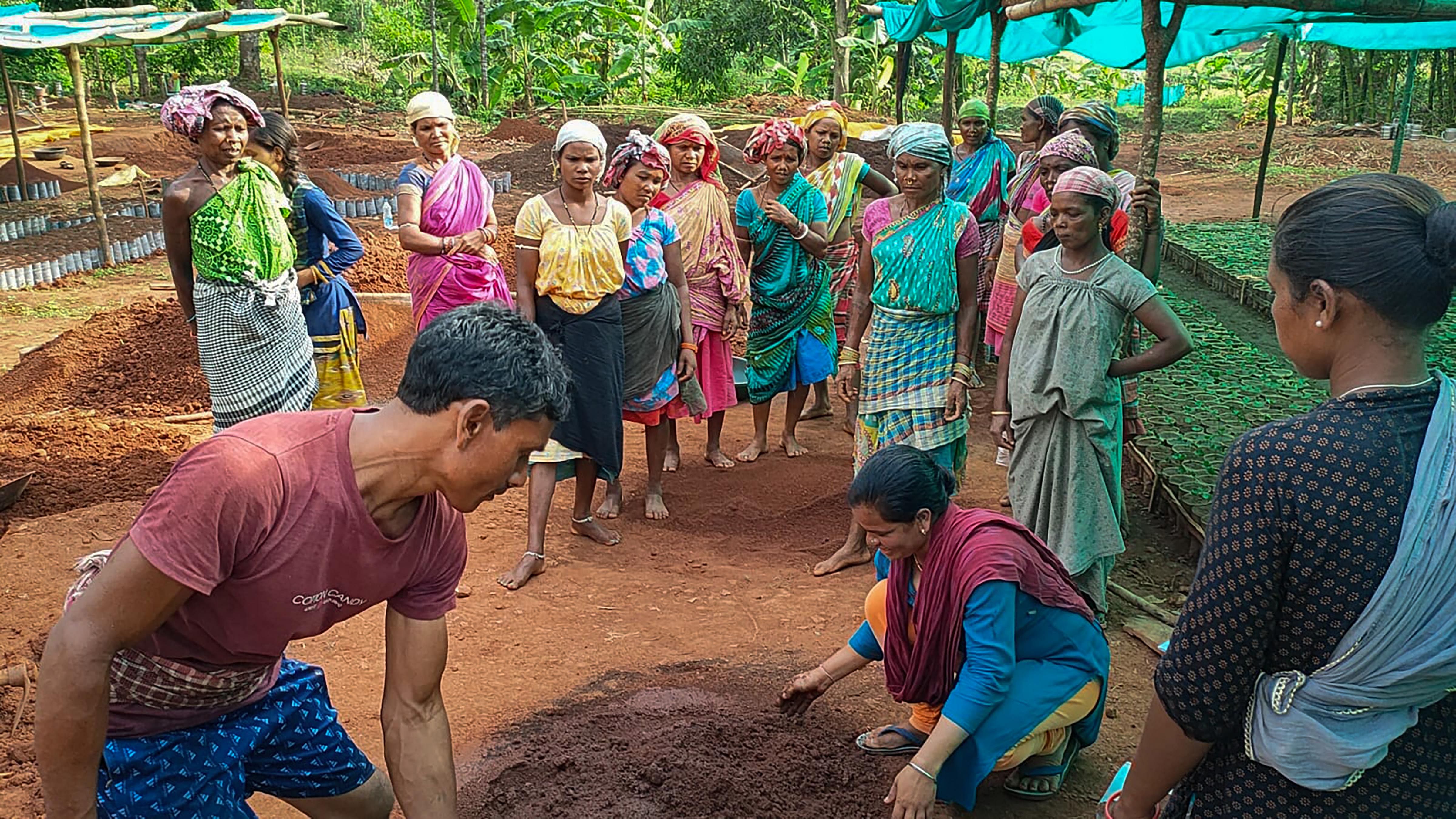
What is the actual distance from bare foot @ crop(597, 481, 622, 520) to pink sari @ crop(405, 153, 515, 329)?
1.01 m

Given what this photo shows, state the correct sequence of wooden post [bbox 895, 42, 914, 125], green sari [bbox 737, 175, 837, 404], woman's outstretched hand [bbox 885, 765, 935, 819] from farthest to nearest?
1. wooden post [bbox 895, 42, 914, 125]
2. green sari [bbox 737, 175, 837, 404]
3. woman's outstretched hand [bbox 885, 765, 935, 819]

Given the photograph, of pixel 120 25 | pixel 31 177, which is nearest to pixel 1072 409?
pixel 120 25

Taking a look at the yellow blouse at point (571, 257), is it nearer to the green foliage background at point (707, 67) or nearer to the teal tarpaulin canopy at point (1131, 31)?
Answer: the teal tarpaulin canopy at point (1131, 31)

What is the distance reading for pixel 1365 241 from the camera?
148cm

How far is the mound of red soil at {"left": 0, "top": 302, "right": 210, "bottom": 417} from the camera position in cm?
661

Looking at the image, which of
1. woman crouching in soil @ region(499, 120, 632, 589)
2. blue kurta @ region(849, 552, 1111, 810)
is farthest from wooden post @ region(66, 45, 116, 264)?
blue kurta @ region(849, 552, 1111, 810)

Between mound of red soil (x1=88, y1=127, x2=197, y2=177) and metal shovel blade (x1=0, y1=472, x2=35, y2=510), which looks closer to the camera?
metal shovel blade (x1=0, y1=472, x2=35, y2=510)

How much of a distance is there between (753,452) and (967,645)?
3.17m

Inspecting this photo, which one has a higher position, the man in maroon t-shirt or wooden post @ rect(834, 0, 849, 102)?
wooden post @ rect(834, 0, 849, 102)

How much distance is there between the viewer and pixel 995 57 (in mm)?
6438

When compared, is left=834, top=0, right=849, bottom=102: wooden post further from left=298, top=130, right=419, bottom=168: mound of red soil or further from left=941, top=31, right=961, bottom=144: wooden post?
left=941, top=31, right=961, bottom=144: wooden post

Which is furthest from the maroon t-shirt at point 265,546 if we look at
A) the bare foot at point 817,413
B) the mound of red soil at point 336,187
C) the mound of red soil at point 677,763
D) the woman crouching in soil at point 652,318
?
the mound of red soil at point 336,187

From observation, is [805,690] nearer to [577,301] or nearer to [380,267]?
[577,301]

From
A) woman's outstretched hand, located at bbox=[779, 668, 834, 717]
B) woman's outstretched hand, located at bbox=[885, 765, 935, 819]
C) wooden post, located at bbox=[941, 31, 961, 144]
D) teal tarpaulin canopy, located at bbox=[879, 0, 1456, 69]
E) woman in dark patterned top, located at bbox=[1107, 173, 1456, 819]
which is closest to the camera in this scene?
woman in dark patterned top, located at bbox=[1107, 173, 1456, 819]
